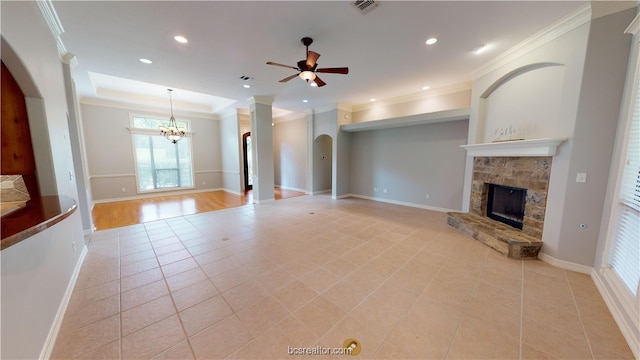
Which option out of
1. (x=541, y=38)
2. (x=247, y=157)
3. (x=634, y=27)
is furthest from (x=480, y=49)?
(x=247, y=157)

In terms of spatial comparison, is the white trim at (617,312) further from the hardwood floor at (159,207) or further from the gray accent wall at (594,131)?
the hardwood floor at (159,207)

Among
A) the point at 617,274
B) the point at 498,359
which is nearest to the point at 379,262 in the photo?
the point at 498,359

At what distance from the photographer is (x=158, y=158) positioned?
7.34m

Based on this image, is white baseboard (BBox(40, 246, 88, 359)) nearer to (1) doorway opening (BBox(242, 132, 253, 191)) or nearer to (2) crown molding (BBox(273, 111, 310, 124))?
(1) doorway opening (BBox(242, 132, 253, 191))

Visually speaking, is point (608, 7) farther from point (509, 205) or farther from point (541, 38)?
point (509, 205)

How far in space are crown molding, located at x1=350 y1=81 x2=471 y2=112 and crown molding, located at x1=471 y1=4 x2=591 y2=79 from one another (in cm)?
86

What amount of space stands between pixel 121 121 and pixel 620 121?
33.2 feet

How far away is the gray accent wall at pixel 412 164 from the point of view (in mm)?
5016

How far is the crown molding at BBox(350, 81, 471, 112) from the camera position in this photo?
4.75 meters

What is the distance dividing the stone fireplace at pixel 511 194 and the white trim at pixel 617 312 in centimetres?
62

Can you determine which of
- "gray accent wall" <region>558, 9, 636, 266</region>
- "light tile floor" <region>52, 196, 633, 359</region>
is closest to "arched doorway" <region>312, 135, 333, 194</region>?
"light tile floor" <region>52, 196, 633, 359</region>

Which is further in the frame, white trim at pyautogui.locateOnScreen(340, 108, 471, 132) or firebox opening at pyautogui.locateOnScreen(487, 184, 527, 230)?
white trim at pyautogui.locateOnScreen(340, 108, 471, 132)

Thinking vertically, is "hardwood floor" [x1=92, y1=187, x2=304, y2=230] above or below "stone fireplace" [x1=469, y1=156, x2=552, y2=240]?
below

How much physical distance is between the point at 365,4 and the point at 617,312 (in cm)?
373
